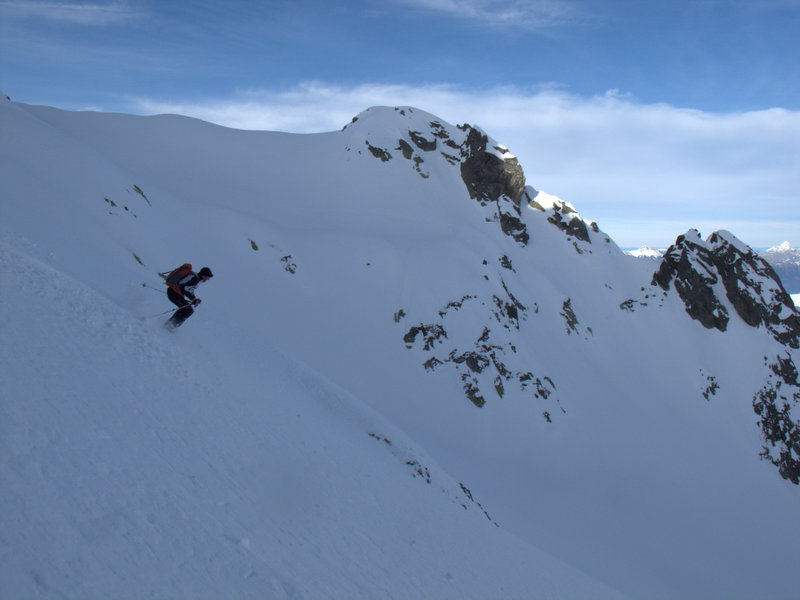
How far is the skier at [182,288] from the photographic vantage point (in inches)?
427

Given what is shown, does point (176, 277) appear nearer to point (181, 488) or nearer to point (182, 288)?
point (182, 288)

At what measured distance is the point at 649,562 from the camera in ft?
103

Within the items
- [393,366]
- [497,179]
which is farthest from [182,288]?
[497,179]

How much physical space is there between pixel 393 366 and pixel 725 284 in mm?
55359

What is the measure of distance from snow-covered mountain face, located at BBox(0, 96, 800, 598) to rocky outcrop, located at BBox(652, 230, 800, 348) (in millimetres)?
344

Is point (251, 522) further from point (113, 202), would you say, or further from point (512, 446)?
point (512, 446)

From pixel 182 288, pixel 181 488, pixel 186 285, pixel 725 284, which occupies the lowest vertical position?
pixel 181 488

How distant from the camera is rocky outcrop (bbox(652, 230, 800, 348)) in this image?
6019cm

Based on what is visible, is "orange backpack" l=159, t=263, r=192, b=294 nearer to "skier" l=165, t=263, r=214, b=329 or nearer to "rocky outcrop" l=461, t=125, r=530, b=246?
"skier" l=165, t=263, r=214, b=329

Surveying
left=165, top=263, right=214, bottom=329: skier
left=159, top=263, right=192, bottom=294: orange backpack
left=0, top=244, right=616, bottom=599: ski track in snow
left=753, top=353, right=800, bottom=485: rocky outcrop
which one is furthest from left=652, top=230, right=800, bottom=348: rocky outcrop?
left=159, top=263, right=192, bottom=294: orange backpack

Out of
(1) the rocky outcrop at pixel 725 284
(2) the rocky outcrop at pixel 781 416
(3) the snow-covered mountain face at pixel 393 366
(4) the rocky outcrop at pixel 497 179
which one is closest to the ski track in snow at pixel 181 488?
(3) the snow-covered mountain face at pixel 393 366

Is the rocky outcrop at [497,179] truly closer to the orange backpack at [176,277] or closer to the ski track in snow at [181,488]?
the ski track in snow at [181,488]

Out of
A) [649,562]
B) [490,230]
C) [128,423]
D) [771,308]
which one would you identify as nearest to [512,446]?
[649,562]

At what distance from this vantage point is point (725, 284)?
63.4 metres
